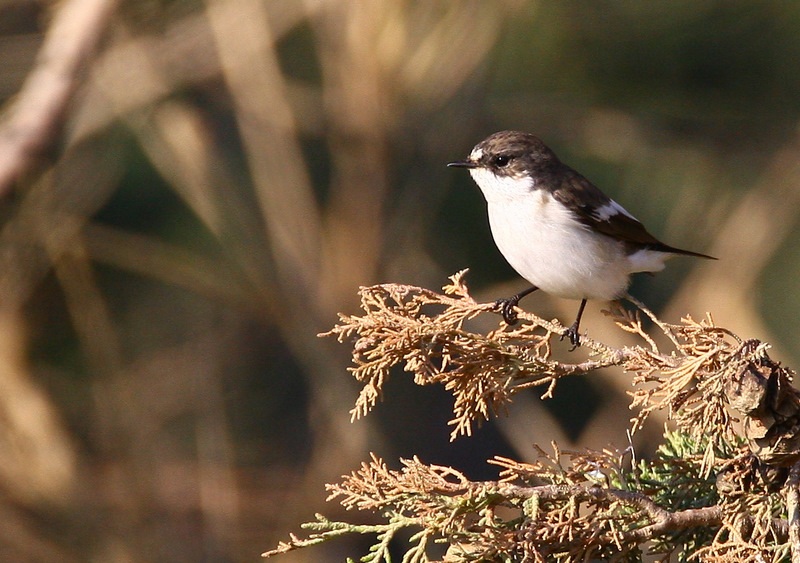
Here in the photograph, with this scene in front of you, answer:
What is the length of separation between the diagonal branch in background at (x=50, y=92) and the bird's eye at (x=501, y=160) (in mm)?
2557

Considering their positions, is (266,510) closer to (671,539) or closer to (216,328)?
(216,328)

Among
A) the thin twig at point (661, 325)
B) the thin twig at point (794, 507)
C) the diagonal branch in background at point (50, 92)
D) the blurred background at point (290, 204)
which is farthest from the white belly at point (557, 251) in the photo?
the diagonal branch in background at point (50, 92)

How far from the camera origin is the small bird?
3686 mm

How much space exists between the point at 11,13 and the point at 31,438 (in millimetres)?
3095

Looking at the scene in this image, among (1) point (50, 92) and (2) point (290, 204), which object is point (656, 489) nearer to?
(2) point (290, 204)

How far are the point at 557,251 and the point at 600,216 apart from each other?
0.43 m

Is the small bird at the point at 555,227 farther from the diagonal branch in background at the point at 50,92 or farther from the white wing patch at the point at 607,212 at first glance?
the diagonal branch in background at the point at 50,92

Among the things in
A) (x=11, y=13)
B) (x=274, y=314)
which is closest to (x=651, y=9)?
(x=274, y=314)

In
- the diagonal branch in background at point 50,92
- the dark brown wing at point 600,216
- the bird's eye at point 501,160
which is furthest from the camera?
the diagonal branch in background at point 50,92

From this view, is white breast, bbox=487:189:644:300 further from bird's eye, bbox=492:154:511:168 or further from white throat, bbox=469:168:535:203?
bird's eye, bbox=492:154:511:168

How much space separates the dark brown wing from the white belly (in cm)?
4

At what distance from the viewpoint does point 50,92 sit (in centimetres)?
529

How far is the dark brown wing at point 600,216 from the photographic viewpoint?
4.00 metres

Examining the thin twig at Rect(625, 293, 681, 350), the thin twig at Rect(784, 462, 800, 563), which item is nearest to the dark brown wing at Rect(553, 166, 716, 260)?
the thin twig at Rect(625, 293, 681, 350)
